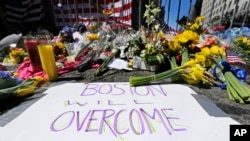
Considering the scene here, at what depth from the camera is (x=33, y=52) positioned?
4.64 feet

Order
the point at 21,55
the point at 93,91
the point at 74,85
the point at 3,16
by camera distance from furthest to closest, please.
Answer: the point at 3,16 → the point at 21,55 → the point at 74,85 → the point at 93,91

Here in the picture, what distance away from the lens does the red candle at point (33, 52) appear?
1.39m

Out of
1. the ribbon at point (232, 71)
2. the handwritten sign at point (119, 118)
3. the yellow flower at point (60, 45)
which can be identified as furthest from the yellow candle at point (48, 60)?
the ribbon at point (232, 71)

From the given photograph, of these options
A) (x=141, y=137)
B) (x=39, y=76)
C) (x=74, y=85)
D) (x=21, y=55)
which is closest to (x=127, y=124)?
(x=141, y=137)

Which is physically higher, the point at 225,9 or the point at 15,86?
the point at 225,9

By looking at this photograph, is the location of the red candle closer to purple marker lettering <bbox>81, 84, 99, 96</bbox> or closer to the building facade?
purple marker lettering <bbox>81, 84, 99, 96</bbox>

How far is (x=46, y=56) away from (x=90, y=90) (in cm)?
35

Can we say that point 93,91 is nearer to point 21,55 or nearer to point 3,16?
point 21,55

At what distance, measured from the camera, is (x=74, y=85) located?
1.29 meters

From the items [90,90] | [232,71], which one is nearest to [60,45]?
[90,90]

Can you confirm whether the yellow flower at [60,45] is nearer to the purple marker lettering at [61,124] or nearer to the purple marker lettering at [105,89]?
the purple marker lettering at [105,89]

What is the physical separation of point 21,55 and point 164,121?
1.43 metres

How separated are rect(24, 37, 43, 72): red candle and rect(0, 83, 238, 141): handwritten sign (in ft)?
1.11

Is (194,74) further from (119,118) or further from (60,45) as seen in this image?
(60,45)
